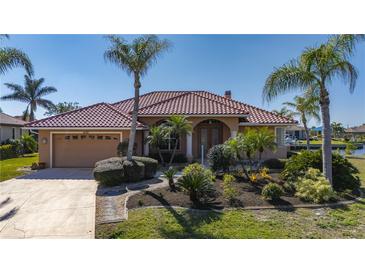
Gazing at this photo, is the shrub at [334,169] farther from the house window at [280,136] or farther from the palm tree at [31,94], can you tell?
the palm tree at [31,94]

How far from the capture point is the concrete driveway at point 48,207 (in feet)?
21.3

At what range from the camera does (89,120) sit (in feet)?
55.2

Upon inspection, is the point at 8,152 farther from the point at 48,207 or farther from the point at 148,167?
the point at 48,207

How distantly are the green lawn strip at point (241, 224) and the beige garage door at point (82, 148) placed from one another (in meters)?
10.0

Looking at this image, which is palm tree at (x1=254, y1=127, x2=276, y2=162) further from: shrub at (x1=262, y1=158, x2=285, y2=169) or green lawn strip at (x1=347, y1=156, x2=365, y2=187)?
green lawn strip at (x1=347, y1=156, x2=365, y2=187)

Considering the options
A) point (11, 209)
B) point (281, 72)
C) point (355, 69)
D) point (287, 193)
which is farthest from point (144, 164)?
point (355, 69)

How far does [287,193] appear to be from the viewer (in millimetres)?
9148

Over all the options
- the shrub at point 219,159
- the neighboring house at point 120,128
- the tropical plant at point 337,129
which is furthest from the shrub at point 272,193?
the tropical plant at point 337,129

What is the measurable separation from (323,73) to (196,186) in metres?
6.95

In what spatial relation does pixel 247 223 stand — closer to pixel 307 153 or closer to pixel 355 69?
pixel 307 153

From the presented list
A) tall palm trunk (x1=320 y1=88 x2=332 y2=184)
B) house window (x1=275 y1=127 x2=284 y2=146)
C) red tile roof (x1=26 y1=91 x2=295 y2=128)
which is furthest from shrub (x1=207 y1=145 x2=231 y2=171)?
house window (x1=275 y1=127 x2=284 y2=146)

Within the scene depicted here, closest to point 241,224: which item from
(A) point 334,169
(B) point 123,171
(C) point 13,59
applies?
(A) point 334,169

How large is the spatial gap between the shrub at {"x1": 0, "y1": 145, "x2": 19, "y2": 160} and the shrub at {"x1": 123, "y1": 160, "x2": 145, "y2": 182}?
62.6 feet
